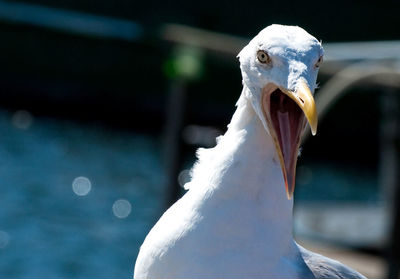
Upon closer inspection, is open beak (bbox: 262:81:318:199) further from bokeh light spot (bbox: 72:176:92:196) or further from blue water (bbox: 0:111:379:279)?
bokeh light spot (bbox: 72:176:92:196)

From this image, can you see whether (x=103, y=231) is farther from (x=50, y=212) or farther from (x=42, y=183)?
(x=42, y=183)

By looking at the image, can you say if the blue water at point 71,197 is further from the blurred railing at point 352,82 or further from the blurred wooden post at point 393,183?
the blurred wooden post at point 393,183

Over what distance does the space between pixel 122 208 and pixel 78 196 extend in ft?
2.93

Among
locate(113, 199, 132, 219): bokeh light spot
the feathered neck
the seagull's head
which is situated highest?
locate(113, 199, 132, 219): bokeh light spot

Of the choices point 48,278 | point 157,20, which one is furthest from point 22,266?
point 157,20

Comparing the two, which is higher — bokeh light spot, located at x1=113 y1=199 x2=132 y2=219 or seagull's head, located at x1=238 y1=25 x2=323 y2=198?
bokeh light spot, located at x1=113 y1=199 x2=132 y2=219

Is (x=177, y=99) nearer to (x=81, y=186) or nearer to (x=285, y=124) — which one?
(x=285, y=124)

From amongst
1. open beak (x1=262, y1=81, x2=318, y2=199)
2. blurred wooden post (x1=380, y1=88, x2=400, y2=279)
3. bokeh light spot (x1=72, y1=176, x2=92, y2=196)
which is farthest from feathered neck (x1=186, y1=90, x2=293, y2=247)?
bokeh light spot (x1=72, y1=176, x2=92, y2=196)

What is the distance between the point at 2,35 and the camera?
997 inches

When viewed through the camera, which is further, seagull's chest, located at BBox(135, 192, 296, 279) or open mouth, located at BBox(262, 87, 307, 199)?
seagull's chest, located at BBox(135, 192, 296, 279)

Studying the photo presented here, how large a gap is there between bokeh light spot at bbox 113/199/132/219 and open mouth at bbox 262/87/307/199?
14.6 m

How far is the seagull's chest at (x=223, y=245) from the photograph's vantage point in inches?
129

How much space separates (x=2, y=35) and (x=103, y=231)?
10.1 m

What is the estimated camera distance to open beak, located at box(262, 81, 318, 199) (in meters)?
3.15
